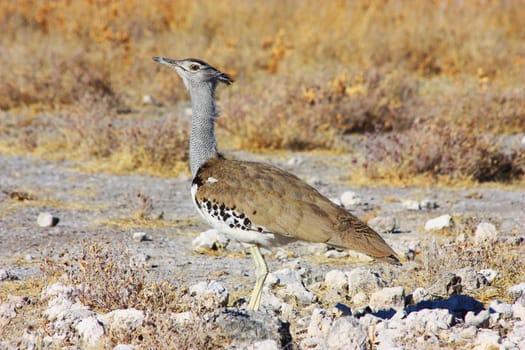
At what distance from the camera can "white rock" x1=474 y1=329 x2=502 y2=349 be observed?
407cm

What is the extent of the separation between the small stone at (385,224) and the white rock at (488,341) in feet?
8.77

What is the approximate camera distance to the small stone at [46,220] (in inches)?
272

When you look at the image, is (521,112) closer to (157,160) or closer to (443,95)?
(443,95)

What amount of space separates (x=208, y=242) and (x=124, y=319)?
2099 millimetres

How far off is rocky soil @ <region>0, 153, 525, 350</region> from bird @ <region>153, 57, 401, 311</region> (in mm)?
385

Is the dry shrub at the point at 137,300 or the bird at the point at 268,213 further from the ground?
the bird at the point at 268,213

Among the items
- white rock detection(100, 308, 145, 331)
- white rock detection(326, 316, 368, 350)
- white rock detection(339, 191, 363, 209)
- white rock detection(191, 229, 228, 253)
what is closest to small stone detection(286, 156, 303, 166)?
white rock detection(339, 191, 363, 209)

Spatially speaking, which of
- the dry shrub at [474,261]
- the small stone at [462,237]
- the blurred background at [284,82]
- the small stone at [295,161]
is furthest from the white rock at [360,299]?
the small stone at [295,161]

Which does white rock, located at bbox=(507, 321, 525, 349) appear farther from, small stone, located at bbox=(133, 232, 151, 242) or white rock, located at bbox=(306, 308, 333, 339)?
small stone, located at bbox=(133, 232, 151, 242)

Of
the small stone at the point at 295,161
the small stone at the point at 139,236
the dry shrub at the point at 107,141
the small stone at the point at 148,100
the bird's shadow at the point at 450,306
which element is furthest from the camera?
the small stone at the point at 148,100

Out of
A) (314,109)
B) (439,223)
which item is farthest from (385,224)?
(314,109)

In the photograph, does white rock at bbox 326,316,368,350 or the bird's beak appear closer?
white rock at bbox 326,316,368,350

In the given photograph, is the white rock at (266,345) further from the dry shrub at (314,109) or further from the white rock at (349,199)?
the dry shrub at (314,109)

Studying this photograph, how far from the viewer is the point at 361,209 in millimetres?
7703
